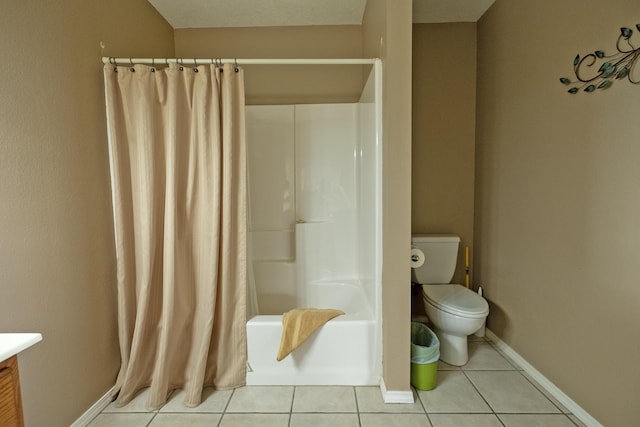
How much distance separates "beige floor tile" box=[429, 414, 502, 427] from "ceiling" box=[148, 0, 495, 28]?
102 inches

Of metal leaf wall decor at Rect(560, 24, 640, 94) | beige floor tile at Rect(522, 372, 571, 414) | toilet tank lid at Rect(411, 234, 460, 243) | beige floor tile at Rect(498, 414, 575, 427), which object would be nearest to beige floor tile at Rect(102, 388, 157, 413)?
beige floor tile at Rect(498, 414, 575, 427)

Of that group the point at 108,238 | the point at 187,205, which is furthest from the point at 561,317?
the point at 108,238

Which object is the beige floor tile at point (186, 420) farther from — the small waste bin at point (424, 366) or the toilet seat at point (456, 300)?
the toilet seat at point (456, 300)

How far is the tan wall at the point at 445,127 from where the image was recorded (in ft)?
7.87

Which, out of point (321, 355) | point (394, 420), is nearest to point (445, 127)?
point (321, 355)

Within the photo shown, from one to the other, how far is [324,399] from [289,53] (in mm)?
2500

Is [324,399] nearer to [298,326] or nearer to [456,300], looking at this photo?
[298,326]

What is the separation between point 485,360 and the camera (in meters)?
2.00

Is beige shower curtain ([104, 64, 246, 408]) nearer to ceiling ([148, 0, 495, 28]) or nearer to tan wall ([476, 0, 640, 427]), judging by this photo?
ceiling ([148, 0, 495, 28])

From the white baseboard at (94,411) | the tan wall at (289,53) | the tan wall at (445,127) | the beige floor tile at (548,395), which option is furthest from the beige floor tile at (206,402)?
the tan wall at (289,53)

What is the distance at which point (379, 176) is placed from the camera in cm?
165

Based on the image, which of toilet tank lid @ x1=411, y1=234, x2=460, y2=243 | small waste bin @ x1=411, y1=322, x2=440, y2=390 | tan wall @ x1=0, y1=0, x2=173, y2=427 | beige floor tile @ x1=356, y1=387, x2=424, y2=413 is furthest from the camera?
toilet tank lid @ x1=411, y1=234, x2=460, y2=243

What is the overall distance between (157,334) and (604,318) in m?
2.23

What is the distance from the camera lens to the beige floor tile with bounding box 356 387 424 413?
1.55 m
